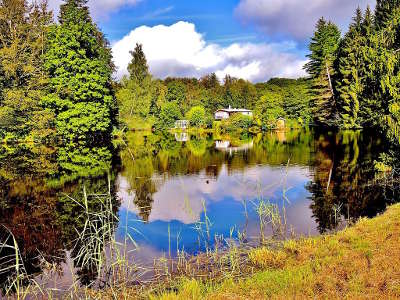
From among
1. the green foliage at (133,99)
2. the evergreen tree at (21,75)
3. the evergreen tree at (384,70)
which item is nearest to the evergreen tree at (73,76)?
the evergreen tree at (21,75)

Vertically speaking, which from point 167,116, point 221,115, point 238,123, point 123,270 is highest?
point 221,115

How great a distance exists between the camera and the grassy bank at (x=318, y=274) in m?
5.80

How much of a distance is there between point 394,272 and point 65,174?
58.7 feet

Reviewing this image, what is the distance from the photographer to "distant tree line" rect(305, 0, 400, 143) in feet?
51.8

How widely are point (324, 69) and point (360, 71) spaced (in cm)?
1448

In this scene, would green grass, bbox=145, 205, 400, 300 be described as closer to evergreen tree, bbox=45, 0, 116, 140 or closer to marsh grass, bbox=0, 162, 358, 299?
marsh grass, bbox=0, 162, 358, 299

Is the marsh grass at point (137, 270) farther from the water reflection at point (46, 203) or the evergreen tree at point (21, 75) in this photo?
the evergreen tree at point (21, 75)

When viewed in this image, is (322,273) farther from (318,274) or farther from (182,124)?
(182,124)

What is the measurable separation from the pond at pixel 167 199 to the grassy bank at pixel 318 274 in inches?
65.0

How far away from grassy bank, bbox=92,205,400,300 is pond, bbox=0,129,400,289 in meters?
1.65

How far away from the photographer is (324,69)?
59.0 m

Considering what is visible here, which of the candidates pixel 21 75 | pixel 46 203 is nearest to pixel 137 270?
pixel 46 203

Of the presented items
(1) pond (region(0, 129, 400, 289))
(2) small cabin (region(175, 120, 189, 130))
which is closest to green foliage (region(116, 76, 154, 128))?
(2) small cabin (region(175, 120, 189, 130))

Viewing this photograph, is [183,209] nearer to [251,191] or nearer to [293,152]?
[251,191]
